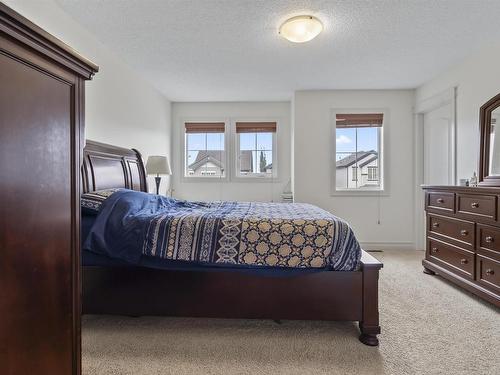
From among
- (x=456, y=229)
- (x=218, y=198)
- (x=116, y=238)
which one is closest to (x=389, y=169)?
(x=456, y=229)

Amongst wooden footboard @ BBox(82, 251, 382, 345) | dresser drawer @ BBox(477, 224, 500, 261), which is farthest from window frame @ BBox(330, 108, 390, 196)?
wooden footboard @ BBox(82, 251, 382, 345)

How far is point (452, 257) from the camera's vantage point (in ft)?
9.14

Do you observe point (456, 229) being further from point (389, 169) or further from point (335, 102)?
point (335, 102)

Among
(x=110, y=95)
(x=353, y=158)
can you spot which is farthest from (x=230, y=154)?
(x=110, y=95)

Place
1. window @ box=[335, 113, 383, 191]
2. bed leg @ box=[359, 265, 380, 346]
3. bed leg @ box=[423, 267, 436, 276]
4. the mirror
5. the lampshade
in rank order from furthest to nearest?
1. window @ box=[335, 113, 383, 191]
2. the lampshade
3. bed leg @ box=[423, 267, 436, 276]
4. the mirror
5. bed leg @ box=[359, 265, 380, 346]

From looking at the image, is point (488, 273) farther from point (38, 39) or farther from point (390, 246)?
point (38, 39)

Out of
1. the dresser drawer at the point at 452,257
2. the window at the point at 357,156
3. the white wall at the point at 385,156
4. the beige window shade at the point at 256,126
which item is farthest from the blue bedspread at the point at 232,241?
the beige window shade at the point at 256,126

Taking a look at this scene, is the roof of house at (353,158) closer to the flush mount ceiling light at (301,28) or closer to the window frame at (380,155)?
the window frame at (380,155)

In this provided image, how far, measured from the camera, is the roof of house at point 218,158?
5.02 meters

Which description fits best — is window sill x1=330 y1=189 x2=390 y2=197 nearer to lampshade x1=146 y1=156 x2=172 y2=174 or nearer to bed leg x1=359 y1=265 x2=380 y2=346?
lampshade x1=146 y1=156 x2=172 y2=174

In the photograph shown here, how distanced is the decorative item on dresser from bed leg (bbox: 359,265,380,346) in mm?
1183

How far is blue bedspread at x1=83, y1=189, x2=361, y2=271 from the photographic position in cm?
183

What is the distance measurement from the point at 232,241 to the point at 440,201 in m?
2.35

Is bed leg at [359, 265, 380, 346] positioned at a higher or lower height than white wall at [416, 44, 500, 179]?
lower
